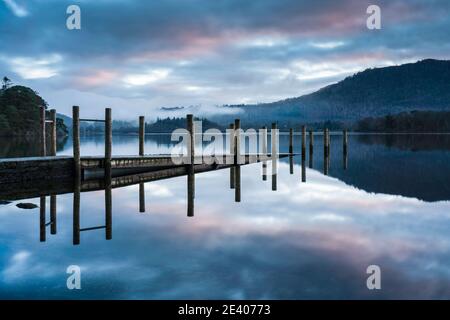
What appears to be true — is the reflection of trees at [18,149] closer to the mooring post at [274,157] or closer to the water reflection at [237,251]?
the water reflection at [237,251]

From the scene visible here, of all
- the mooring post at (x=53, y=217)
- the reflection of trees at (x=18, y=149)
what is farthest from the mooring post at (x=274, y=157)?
the reflection of trees at (x=18, y=149)

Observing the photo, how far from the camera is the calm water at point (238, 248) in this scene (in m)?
9.25

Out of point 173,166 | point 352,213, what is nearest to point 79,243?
point 173,166

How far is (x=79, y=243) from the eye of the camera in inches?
489

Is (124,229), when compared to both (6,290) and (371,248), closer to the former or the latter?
(6,290)

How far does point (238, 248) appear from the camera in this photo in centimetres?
1217

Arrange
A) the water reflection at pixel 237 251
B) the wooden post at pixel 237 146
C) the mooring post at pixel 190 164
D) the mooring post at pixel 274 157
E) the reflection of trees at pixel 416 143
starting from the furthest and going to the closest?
the reflection of trees at pixel 416 143, the mooring post at pixel 274 157, the wooden post at pixel 237 146, the mooring post at pixel 190 164, the water reflection at pixel 237 251

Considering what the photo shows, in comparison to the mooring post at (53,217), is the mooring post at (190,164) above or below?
above

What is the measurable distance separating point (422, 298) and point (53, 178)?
1202 cm

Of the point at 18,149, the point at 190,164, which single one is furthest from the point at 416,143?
the point at 190,164

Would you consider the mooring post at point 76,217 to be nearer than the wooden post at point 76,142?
Yes

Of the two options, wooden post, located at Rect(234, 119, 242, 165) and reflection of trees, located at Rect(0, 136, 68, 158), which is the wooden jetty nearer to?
wooden post, located at Rect(234, 119, 242, 165)
